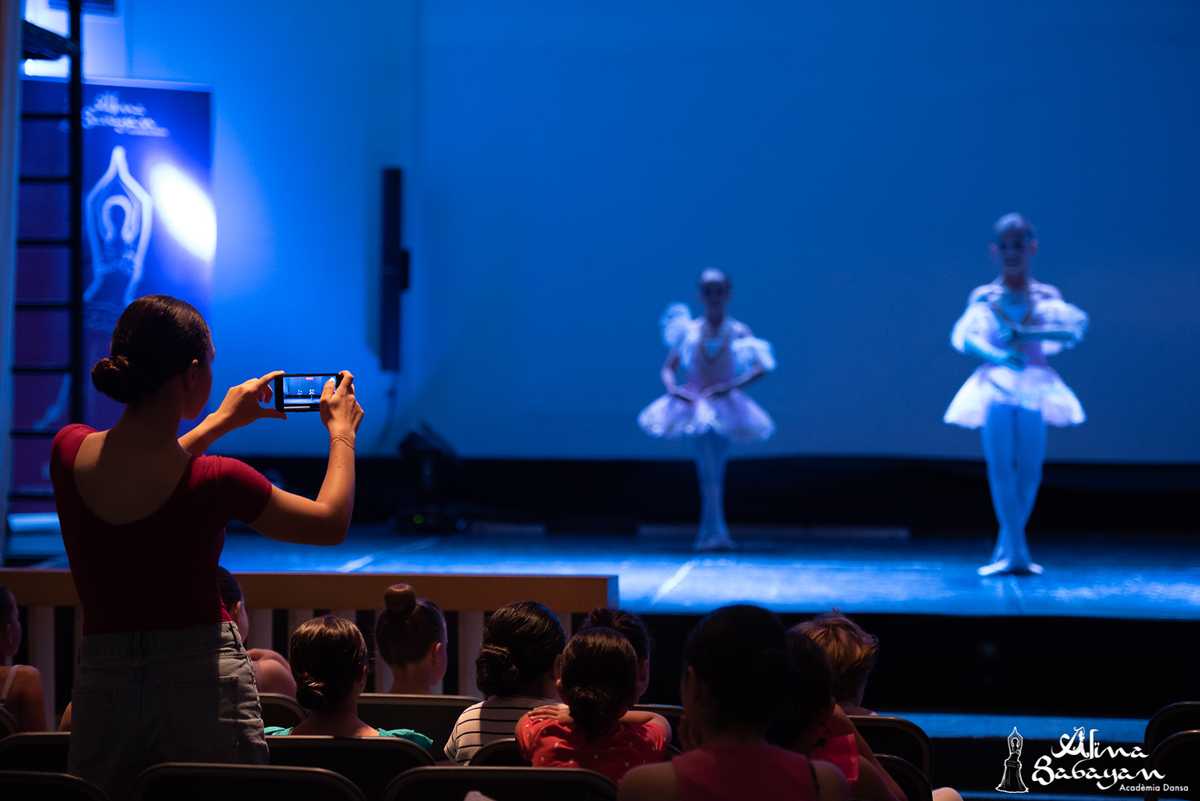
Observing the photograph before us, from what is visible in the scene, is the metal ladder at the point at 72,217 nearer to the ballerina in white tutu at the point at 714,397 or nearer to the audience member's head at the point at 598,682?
the ballerina in white tutu at the point at 714,397

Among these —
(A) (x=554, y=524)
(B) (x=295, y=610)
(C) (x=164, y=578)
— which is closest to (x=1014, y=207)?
(A) (x=554, y=524)

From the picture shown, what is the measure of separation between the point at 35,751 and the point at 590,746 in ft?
2.92

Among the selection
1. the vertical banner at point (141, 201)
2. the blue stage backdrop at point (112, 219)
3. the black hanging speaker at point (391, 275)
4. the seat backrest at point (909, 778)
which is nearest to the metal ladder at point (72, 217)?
the blue stage backdrop at point (112, 219)

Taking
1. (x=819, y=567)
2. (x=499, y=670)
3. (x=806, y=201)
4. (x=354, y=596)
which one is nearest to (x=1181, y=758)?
(x=499, y=670)

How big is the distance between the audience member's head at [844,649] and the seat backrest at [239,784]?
87cm

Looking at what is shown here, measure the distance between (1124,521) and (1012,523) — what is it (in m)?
2.36

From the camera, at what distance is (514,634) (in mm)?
2398

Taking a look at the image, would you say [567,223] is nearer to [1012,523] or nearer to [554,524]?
[554,524]

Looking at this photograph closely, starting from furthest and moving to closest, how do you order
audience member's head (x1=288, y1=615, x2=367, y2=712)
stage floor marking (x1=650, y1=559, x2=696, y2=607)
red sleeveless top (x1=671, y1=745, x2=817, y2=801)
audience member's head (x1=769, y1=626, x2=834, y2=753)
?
stage floor marking (x1=650, y1=559, x2=696, y2=607) < audience member's head (x1=288, y1=615, x2=367, y2=712) < audience member's head (x1=769, y1=626, x2=834, y2=753) < red sleeveless top (x1=671, y1=745, x2=817, y2=801)

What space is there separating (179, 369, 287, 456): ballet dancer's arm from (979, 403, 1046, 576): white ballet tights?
445cm

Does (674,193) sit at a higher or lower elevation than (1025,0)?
lower

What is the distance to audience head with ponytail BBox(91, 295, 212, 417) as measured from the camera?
1757 mm

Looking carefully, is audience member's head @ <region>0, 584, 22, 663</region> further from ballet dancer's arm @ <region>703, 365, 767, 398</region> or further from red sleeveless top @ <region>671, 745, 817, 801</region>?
ballet dancer's arm @ <region>703, 365, 767, 398</region>

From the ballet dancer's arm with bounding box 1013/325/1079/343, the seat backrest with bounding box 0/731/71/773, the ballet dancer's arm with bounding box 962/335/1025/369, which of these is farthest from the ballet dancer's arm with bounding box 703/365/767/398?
the seat backrest with bounding box 0/731/71/773
